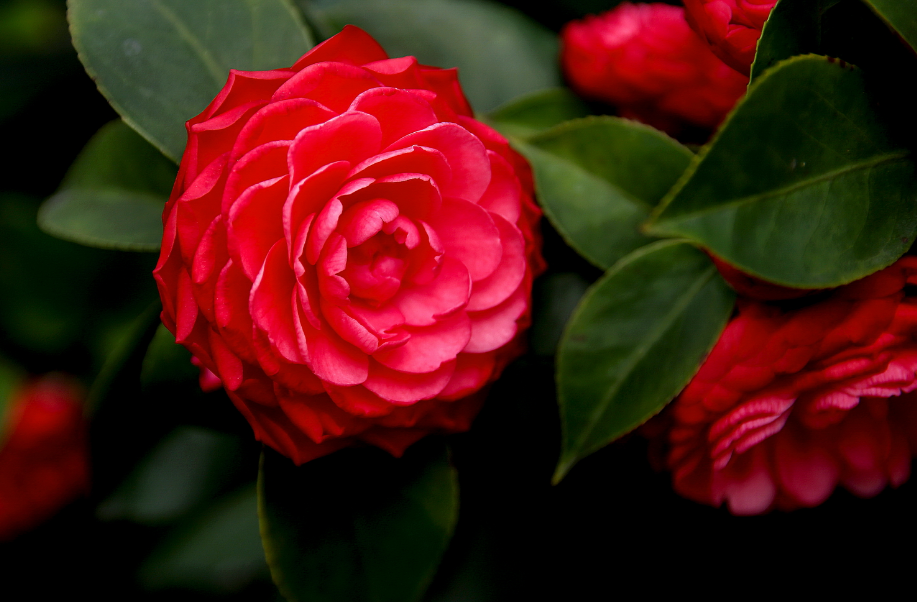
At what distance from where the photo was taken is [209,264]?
330 mm

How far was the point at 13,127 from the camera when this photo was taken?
2.59 ft

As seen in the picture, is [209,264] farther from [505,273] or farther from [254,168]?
[505,273]

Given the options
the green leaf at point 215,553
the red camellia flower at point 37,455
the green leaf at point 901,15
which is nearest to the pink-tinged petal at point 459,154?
the green leaf at point 901,15

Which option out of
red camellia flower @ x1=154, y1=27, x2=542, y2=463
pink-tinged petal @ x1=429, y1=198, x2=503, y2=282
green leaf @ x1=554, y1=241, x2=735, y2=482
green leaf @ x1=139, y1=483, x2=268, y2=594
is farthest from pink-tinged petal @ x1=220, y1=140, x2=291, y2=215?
green leaf @ x1=139, y1=483, x2=268, y2=594

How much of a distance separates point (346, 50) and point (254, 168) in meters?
0.10

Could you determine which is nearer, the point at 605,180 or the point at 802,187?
the point at 802,187

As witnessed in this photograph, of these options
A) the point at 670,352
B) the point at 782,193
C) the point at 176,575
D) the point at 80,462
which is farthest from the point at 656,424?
the point at 80,462

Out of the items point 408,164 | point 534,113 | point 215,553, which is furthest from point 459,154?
point 215,553

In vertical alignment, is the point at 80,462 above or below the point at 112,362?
below

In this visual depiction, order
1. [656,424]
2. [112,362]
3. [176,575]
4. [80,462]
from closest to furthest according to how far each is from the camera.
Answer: [656,424], [112,362], [176,575], [80,462]

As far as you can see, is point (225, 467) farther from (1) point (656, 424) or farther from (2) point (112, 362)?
(1) point (656, 424)

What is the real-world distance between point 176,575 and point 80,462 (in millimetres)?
275

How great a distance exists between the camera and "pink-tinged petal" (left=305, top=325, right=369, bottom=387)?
35 cm

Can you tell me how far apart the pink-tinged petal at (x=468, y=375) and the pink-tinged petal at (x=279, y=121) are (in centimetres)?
17
